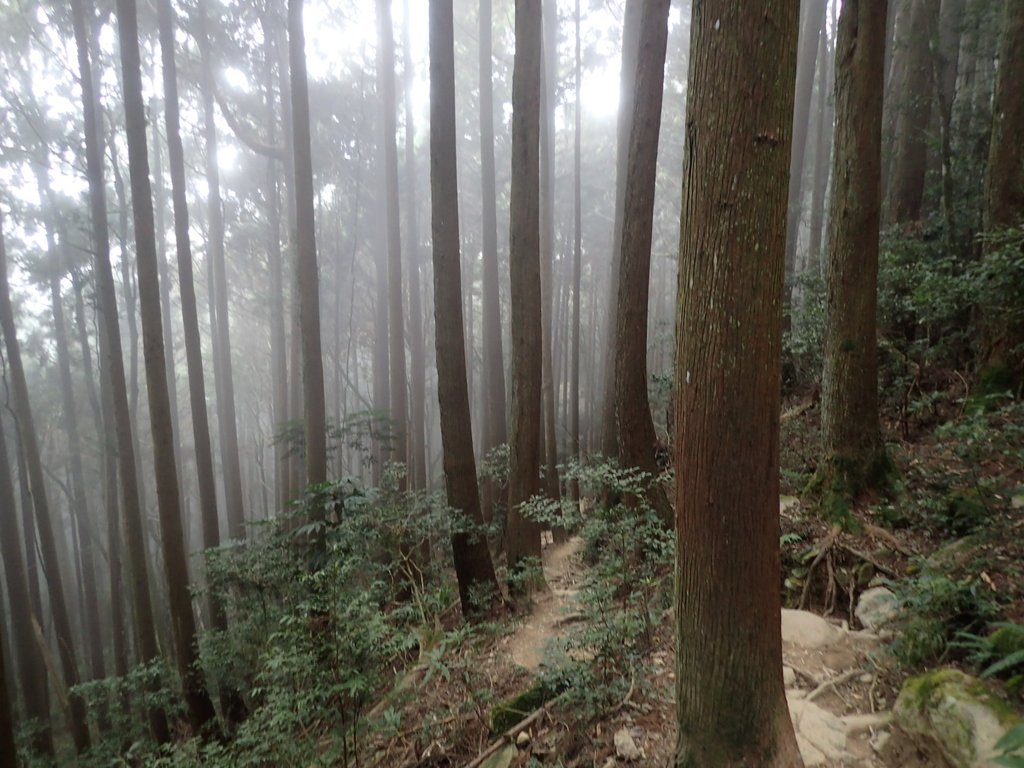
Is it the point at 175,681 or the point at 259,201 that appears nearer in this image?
the point at 175,681

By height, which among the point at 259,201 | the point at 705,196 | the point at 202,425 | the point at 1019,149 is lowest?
the point at 202,425

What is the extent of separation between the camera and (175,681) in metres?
8.57

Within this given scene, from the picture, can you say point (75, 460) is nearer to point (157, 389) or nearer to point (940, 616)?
point (157, 389)

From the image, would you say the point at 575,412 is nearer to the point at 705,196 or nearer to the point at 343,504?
the point at 343,504

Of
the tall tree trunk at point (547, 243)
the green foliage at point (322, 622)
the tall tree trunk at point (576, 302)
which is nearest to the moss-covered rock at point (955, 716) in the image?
the green foliage at point (322, 622)

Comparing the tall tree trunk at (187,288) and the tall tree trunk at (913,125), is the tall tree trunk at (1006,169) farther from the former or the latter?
the tall tree trunk at (187,288)

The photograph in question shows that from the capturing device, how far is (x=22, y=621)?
9.98 metres

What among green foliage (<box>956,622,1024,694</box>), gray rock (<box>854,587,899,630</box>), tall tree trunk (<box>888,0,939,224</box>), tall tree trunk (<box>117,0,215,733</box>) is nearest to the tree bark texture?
tall tree trunk (<box>888,0,939,224</box>)

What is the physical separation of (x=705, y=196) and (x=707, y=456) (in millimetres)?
1011

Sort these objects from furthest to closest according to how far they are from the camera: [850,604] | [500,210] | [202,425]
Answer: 1. [500,210]
2. [202,425]
3. [850,604]

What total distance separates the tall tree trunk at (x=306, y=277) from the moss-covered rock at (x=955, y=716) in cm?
733

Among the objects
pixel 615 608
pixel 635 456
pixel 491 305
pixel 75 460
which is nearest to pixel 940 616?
pixel 615 608

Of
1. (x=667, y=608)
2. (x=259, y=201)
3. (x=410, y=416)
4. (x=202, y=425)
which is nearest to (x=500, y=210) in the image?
(x=259, y=201)

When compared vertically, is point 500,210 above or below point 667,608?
above
